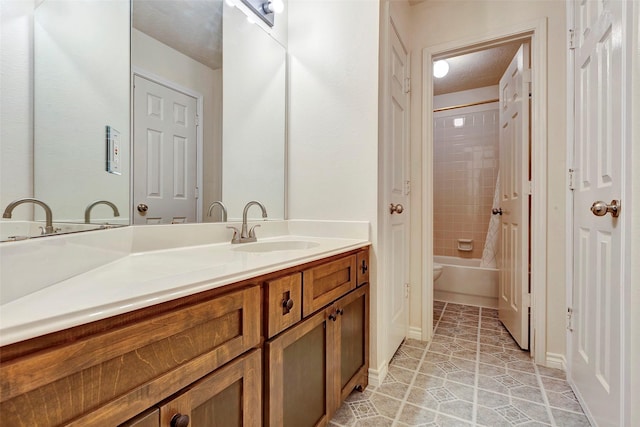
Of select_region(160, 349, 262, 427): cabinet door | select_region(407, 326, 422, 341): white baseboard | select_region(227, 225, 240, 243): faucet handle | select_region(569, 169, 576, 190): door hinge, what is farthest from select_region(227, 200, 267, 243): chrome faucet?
select_region(569, 169, 576, 190): door hinge

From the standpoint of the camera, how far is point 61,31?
879mm

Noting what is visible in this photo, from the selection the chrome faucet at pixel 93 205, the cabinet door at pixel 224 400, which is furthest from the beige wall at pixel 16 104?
the cabinet door at pixel 224 400

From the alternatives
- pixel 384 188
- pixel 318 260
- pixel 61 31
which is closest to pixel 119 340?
pixel 318 260

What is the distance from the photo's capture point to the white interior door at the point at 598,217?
1075mm

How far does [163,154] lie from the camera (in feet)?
4.05

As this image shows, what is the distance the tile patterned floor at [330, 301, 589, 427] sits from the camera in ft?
4.43

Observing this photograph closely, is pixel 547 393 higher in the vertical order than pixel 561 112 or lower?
lower

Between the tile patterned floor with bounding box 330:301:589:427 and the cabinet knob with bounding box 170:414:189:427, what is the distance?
2.94 ft

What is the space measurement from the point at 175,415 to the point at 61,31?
1.07 metres

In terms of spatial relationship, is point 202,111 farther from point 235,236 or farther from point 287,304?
point 287,304

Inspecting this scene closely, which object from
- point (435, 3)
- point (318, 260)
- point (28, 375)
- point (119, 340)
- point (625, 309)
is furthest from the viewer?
point (435, 3)

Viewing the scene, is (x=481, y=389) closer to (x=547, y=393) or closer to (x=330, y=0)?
(x=547, y=393)

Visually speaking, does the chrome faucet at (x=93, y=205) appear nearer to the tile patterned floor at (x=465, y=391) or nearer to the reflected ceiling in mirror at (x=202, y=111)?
the reflected ceiling in mirror at (x=202, y=111)

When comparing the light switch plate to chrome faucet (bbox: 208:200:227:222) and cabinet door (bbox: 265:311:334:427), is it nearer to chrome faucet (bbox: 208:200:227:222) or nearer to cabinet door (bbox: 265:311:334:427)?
chrome faucet (bbox: 208:200:227:222)
